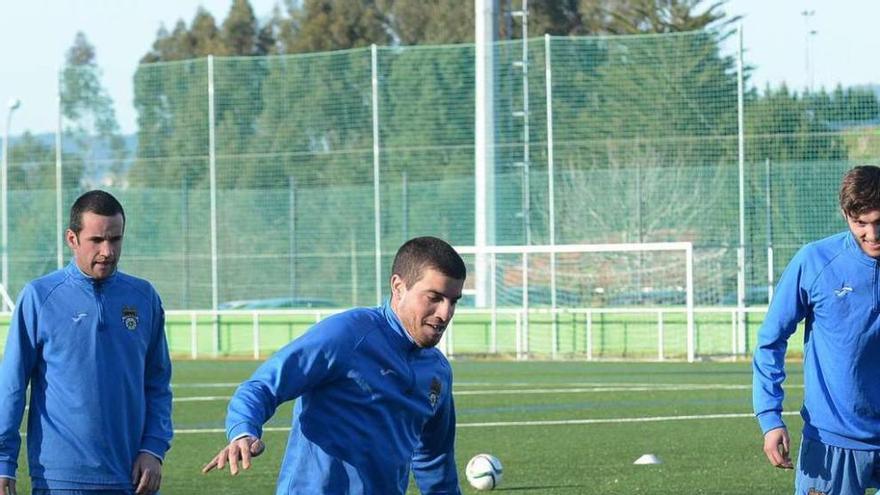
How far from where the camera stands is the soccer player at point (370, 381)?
4.91 metres

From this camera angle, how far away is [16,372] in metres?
5.96

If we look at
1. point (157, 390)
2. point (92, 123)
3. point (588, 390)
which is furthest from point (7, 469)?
point (92, 123)

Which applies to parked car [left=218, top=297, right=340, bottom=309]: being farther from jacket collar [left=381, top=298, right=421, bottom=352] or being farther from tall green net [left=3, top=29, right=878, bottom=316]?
jacket collar [left=381, top=298, right=421, bottom=352]

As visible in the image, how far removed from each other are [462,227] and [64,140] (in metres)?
9.82

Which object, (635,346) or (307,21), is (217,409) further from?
(307,21)

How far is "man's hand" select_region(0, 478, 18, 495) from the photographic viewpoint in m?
5.93

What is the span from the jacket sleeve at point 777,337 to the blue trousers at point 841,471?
21cm

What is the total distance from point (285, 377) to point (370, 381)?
328mm

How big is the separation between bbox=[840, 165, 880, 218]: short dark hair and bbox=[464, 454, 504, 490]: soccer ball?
A: 18.5 feet

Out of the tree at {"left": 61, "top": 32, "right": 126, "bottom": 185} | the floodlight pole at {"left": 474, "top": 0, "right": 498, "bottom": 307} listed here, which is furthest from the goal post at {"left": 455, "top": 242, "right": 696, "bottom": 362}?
the tree at {"left": 61, "top": 32, "right": 126, "bottom": 185}

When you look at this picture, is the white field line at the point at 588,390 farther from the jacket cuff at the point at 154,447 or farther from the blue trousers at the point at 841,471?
the blue trousers at the point at 841,471

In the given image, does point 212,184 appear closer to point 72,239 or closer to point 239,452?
point 72,239

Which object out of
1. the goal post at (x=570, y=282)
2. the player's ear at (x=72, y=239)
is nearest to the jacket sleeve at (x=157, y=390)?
the player's ear at (x=72, y=239)

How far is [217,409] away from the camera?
18531 millimetres
